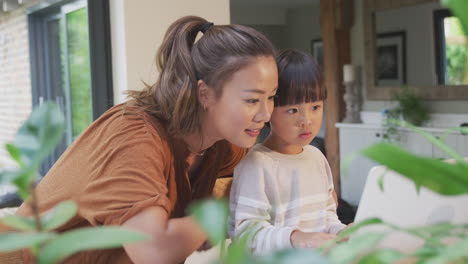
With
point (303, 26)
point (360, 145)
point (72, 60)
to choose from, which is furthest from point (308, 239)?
point (303, 26)

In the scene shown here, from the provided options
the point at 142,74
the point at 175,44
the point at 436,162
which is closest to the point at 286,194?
the point at 175,44

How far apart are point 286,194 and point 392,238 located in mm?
676

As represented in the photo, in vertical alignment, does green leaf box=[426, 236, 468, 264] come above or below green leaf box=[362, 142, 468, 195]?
below

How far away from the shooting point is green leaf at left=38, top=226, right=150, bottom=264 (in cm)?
27

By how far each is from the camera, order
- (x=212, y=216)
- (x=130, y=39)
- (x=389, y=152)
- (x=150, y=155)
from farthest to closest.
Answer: (x=130, y=39) < (x=150, y=155) < (x=389, y=152) < (x=212, y=216)

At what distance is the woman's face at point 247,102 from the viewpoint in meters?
1.23

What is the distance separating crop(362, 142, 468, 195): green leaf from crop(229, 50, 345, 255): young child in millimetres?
880

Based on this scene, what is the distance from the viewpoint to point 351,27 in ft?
21.7

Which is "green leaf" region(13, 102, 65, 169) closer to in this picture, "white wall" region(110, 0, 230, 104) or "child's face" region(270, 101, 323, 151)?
"child's face" region(270, 101, 323, 151)

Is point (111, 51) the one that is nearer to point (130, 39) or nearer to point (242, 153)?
point (130, 39)

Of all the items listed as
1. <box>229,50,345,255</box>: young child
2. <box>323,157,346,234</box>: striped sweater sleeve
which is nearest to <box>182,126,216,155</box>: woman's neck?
<box>229,50,345,255</box>: young child

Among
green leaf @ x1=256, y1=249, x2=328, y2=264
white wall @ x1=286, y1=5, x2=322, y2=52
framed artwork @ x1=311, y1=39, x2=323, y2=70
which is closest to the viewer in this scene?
green leaf @ x1=256, y1=249, x2=328, y2=264

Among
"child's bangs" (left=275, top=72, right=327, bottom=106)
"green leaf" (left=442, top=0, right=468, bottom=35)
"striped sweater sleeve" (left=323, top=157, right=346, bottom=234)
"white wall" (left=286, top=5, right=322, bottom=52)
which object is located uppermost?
"white wall" (left=286, top=5, right=322, bottom=52)

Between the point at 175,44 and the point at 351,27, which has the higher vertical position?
the point at 351,27
